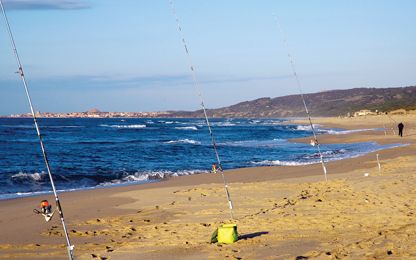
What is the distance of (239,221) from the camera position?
10.9 m

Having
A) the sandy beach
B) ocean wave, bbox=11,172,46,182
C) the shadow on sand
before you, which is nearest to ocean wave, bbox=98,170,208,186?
ocean wave, bbox=11,172,46,182

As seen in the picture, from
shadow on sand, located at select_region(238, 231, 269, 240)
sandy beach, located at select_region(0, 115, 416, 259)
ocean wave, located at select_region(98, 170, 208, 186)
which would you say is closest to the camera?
sandy beach, located at select_region(0, 115, 416, 259)

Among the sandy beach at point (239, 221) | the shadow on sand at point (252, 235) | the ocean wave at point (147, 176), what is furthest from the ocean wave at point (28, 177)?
the shadow on sand at point (252, 235)

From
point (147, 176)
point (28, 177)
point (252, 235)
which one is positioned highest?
Answer: point (28, 177)

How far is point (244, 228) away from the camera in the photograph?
10.2 m

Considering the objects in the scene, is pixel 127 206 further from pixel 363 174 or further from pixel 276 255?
pixel 363 174

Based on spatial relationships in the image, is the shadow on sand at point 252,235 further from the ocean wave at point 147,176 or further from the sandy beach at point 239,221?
the ocean wave at point 147,176

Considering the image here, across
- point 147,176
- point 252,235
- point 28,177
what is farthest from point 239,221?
point 28,177

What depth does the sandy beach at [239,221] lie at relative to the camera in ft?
27.7

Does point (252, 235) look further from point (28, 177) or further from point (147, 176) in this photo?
point (28, 177)

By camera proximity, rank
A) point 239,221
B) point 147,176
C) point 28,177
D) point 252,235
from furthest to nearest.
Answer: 1. point 147,176
2. point 28,177
3. point 239,221
4. point 252,235

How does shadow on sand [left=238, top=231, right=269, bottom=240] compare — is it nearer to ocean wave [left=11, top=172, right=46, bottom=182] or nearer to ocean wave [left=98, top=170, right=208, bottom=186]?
ocean wave [left=98, top=170, right=208, bottom=186]

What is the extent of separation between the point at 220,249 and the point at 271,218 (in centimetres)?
263

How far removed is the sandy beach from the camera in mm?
8453
